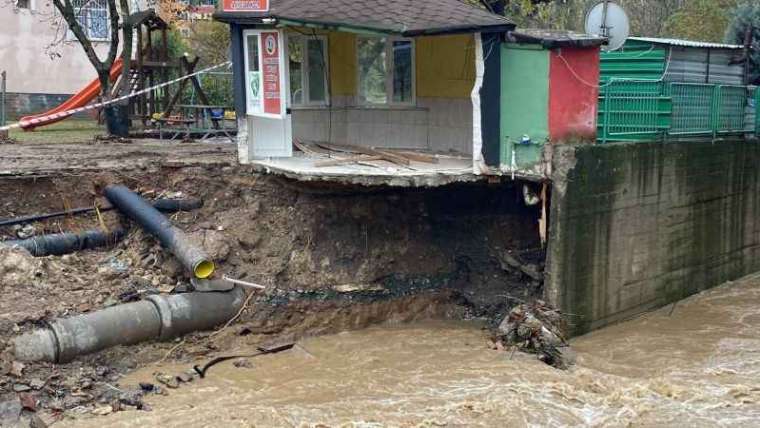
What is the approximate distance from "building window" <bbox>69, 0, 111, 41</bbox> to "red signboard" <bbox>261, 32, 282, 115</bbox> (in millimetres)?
16609

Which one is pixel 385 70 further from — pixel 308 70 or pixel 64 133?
pixel 64 133

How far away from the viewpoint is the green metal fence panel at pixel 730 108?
16500 millimetres

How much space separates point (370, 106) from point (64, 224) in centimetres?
631

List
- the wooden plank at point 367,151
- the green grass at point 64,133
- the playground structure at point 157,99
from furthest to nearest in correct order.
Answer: the playground structure at point 157,99, the green grass at point 64,133, the wooden plank at point 367,151

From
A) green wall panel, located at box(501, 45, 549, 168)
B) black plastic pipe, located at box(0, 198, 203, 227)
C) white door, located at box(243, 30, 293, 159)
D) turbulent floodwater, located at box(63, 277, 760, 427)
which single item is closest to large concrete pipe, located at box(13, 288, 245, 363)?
turbulent floodwater, located at box(63, 277, 760, 427)

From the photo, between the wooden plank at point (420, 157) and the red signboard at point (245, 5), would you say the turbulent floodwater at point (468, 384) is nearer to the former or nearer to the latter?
the wooden plank at point (420, 157)

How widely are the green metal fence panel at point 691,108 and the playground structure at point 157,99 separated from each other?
1064cm

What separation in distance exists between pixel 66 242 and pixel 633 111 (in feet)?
30.2

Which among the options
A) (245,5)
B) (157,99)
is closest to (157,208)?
(245,5)

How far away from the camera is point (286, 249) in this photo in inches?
548

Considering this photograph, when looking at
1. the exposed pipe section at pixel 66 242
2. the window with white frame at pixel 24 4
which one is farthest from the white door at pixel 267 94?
the window with white frame at pixel 24 4

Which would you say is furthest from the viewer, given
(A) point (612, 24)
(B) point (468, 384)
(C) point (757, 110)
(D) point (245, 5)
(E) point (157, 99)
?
(E) point (157, 99)

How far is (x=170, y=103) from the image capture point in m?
23.1

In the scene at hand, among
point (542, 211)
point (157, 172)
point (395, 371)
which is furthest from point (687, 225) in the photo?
point (157, 172)
